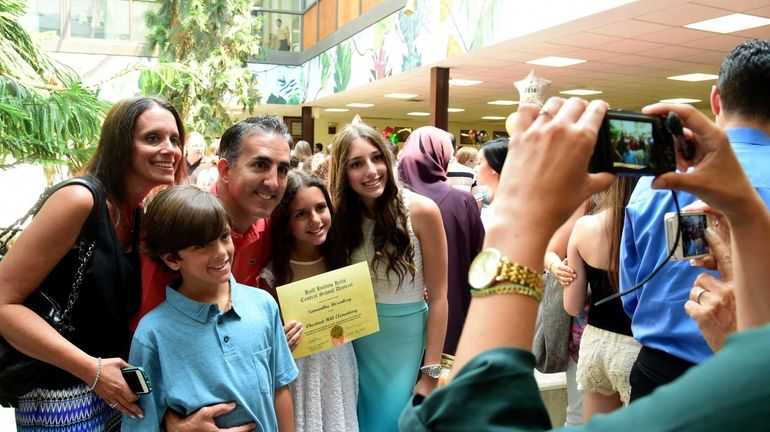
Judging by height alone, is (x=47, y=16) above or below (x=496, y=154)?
above

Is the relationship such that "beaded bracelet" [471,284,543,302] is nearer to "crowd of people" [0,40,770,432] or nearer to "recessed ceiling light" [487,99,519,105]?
"crowd of people" [0,40,770,432]

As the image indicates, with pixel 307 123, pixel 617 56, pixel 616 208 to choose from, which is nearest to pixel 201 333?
pixel 616 208

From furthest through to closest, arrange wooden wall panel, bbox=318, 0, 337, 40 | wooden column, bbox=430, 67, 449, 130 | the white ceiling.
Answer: wooden wall panel, bbox=318, 0, 337, 40 < wooden column, bbox=430, 67, 449, 130 < the white ceiling

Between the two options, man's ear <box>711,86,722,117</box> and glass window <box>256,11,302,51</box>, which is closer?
man's ear <box>711,86,722,117</box>

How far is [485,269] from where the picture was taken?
2.16 ft

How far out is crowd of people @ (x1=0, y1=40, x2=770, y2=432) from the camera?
636 mm

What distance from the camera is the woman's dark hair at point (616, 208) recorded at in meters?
2.06

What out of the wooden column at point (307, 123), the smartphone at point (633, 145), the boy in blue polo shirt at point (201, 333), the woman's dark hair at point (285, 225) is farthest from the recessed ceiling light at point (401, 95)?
the smartphone at point (633, 145)

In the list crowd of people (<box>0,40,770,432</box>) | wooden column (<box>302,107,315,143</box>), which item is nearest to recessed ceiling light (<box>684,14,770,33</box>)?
crowd of people (<box>0,40,770,432</box>)

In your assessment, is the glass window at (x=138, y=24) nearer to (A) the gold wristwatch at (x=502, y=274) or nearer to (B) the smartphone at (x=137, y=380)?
(B) the smartphone at (x=137, y=380)

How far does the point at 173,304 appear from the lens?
5.59 feet

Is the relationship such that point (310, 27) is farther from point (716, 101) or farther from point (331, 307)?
point (716, 101)

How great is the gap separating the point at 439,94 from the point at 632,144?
981 cm

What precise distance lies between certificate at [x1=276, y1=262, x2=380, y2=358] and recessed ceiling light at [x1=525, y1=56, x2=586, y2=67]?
774 centimetres
